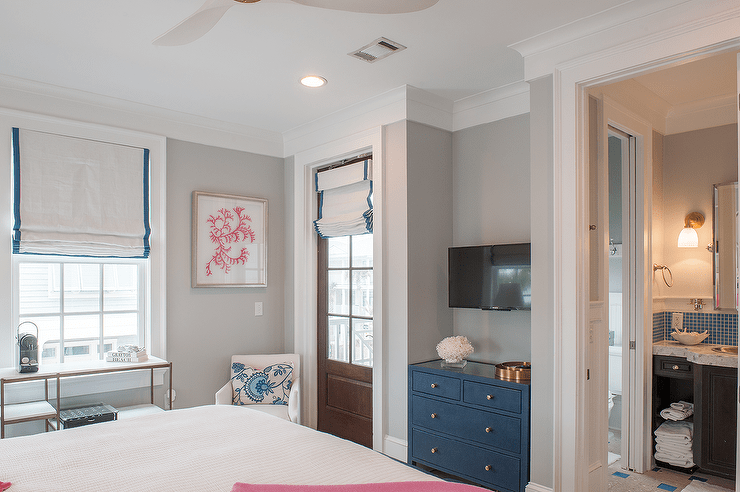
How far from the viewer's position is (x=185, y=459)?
182 cm

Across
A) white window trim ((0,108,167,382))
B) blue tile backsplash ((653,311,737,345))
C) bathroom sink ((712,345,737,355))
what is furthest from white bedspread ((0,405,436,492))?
blue tile backsplash ((653,311,737,345))

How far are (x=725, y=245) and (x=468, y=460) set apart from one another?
2.31 metres

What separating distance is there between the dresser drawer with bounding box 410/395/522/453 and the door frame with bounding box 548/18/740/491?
0.97 feet

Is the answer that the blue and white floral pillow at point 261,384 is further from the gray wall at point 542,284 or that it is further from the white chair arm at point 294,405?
the gray wall at point 542,284

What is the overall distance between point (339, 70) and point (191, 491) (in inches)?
94.9

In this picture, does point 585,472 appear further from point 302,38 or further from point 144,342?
point 144,342

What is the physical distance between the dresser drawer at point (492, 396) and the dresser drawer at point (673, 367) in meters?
1.32

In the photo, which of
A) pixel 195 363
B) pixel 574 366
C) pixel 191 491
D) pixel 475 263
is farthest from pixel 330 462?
pixel 195 363

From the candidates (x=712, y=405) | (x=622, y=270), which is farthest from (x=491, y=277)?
(x=712, y=405)

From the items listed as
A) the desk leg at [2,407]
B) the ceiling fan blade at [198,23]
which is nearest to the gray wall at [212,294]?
the desk leg at [2,407]

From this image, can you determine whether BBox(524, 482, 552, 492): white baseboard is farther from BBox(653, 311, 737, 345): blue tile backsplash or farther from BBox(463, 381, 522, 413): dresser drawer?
BBox(653, 311, 737, 345): blue tile backsplash

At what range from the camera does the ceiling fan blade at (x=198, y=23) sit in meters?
1.89

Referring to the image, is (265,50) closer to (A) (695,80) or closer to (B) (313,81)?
(B) (313,81)

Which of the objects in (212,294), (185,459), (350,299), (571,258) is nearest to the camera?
(185,459)
